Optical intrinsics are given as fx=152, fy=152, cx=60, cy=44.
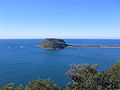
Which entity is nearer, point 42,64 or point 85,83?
point 85,83

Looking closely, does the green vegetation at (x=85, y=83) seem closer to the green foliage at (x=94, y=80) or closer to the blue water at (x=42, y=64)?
the green foliage at (x=94, y=80)

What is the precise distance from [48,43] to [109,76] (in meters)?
75.9

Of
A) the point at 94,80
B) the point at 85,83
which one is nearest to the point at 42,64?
the point at 85,83

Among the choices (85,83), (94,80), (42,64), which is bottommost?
(42,64)

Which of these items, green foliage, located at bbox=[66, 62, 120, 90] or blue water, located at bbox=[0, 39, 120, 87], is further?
blue water, located at bbox=[0, 39, 120, 87]

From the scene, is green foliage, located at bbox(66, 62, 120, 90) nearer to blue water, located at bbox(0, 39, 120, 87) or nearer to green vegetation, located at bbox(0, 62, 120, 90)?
green vegetation, located at bbox(0, 62, 120, 90)

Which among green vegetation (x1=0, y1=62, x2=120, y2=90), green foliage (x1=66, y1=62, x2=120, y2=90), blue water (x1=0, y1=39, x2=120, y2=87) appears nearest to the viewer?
green vegetation (x1=0, y1=62, x2=120, y2=90)

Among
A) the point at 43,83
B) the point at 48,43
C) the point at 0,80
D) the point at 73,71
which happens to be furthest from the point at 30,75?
the point at 48,43

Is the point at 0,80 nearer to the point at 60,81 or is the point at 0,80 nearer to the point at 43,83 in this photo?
the point at 60,81

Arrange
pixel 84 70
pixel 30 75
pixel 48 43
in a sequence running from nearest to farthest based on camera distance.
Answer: pixel 84 70, pixel 30 75, pixel 48 43

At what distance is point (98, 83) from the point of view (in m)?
16.4

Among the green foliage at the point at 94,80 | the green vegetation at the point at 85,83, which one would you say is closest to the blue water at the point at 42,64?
the green foliage at the point at 94,80

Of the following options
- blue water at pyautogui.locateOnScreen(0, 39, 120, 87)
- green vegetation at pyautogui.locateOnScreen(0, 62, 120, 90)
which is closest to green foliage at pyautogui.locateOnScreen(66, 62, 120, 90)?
green vegetation at pyautogui.locateOnScreen(0, 62, 120, 90)

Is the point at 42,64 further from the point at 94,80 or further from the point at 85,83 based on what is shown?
the point at 94,80
